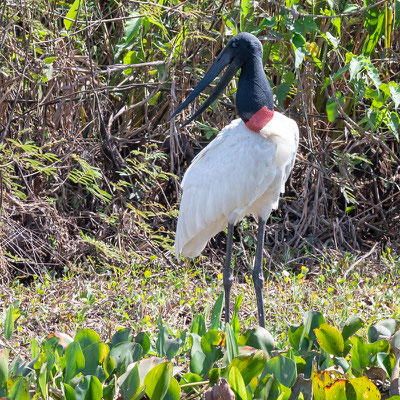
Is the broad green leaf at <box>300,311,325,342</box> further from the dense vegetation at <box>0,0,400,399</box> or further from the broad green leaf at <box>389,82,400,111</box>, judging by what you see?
the broad green leaf at <box>389,82,400,111</box>

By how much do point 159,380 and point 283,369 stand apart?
42 centimetres

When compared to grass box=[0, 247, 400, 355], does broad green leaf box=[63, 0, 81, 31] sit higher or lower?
higher

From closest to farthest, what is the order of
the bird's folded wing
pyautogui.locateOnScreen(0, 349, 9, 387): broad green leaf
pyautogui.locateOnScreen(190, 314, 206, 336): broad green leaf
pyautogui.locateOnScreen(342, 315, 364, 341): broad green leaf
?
pyautogui.locateOnScreen(0, 349, 9, 387): broad green leaf → pyautogui.locateOnScreen(342, 315, 364, 341): broad green leaf → pyautogui.locateOnScreen(190, 314, 206, 336): broad green leaf → the bird's folded wing

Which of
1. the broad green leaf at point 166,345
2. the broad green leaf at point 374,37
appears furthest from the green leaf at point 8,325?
the broad green leaf at point 374,37

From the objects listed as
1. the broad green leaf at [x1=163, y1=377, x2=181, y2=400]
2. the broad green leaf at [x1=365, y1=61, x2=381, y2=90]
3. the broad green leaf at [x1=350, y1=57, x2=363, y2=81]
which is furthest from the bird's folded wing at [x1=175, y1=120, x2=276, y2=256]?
the broad green leaf at [x1=163, y1=377, x2=181, y2=400]

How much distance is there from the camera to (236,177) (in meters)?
3.88

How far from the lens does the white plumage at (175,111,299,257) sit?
12.5ft

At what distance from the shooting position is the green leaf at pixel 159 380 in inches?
95.5

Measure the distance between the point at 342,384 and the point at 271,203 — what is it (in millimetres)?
1748

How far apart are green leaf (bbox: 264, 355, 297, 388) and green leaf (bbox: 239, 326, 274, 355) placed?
28cm

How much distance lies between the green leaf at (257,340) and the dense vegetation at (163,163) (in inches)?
28.8

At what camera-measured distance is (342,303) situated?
4.16m

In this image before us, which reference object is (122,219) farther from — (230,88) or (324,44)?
(324,44)

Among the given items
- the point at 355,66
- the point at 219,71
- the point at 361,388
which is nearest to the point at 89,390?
the point at 361,388
